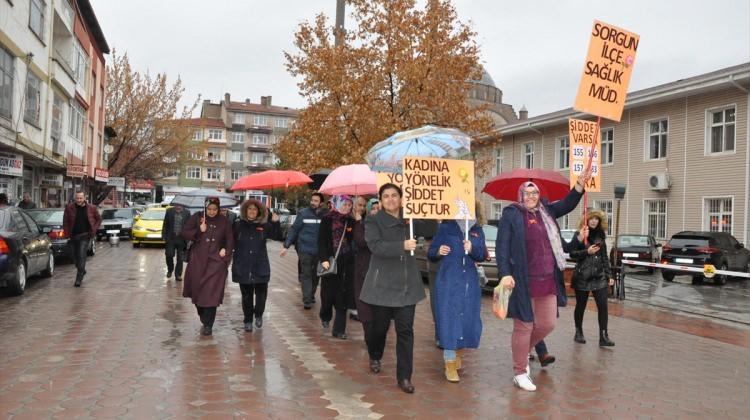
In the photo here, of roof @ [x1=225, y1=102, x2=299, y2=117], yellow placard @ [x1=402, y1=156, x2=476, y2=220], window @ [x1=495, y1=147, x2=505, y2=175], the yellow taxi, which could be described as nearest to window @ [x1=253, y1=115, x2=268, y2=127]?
roof @ [x1=225, y1=102, x2=299, y2=117]

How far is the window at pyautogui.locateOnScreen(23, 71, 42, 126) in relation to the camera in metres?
20.8

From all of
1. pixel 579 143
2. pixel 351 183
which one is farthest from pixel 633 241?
pixel 351 183

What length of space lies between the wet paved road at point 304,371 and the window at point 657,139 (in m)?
16.4

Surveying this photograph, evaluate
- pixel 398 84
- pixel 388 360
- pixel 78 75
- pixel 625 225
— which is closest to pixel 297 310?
pixel 388 360

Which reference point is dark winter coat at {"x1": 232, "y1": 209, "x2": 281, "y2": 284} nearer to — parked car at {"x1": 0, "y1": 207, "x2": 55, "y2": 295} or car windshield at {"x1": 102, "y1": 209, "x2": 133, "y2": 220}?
parked car at {"x1": 0, "y1": 207, "x2": 55, "y2": 295}

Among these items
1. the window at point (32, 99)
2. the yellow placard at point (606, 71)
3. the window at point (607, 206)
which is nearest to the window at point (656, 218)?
the window at point (607, 206)

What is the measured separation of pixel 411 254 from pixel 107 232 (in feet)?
80.3

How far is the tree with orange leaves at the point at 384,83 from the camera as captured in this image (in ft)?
71.2

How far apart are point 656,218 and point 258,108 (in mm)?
82790

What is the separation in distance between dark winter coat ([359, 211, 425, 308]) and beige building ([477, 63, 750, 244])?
18.5 meters

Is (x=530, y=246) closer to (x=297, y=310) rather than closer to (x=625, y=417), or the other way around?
(x=625, y=417)

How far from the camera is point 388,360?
6.53 m

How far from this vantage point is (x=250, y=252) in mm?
7836

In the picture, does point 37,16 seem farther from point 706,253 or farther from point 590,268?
point 706,253
